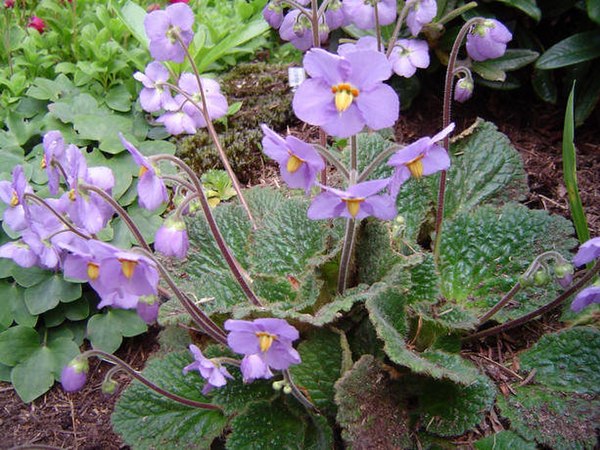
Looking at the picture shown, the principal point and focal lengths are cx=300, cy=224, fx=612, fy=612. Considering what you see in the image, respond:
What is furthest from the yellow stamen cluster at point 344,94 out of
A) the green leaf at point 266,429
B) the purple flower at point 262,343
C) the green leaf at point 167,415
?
the green leaf at point 167,415

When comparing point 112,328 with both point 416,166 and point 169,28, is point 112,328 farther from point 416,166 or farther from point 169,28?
point 416,166

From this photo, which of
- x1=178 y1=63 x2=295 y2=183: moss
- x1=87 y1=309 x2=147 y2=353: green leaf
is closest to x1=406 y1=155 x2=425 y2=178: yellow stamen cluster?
x1=87 y1=309 x2=147 y2=353: green leaf

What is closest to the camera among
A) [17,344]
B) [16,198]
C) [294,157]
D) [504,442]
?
[294,157]

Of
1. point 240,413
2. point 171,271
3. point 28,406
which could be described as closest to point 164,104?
point 171,271

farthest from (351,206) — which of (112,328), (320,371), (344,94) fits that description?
(112,328)

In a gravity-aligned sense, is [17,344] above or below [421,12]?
below

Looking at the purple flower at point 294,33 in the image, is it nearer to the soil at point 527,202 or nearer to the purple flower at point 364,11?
the purple flower at point 364,11

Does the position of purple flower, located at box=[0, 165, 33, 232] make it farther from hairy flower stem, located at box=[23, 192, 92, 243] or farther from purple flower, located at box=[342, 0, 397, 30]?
purple flower, located at box=[342, 0, 397, 30]
